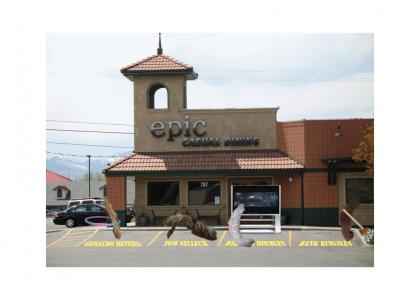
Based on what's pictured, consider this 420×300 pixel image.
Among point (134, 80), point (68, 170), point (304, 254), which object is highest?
point (134, 80)

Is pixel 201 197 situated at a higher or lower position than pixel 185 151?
lower

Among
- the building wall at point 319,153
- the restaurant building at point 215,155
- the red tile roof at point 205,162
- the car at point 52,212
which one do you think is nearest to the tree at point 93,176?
the car at point 52,212

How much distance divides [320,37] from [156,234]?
9.48 m

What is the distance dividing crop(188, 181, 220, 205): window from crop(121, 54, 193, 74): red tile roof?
4906 millimetres

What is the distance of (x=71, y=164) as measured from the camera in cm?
2853

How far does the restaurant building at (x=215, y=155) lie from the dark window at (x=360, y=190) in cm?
30

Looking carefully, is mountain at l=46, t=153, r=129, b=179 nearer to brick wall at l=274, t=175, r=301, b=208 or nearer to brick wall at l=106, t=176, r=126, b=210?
brick wall at l=106, t=176, r=126, b=210

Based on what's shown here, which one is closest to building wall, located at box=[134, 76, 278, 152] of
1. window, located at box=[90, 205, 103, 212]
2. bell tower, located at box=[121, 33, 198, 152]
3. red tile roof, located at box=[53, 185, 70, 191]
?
bell tower, located at box=[121, 33, 198, 152]

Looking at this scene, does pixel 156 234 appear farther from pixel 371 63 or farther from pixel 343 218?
pixel 371 63

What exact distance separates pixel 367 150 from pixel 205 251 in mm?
7260

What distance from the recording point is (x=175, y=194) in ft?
100

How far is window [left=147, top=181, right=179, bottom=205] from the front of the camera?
30406 millimetres

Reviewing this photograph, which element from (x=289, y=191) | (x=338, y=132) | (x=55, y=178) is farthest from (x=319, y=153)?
(x=55, y=178)

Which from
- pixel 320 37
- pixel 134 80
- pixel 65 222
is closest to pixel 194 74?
pixel 134 80
